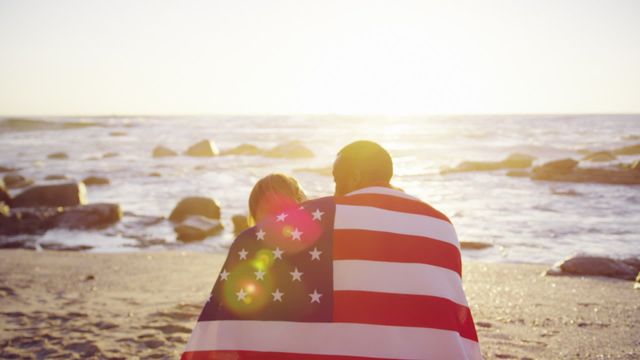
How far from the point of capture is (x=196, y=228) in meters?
13.5

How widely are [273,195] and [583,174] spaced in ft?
79.8

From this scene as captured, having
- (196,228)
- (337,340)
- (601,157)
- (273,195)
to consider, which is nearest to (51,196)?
(196,228)

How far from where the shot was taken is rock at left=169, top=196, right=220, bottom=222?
15102mm

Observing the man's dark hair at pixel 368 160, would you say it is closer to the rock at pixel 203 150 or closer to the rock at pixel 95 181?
the rock at pixel 95 181

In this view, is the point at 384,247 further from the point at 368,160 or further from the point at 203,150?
the point at 203,150

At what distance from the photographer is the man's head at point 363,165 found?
342 cm

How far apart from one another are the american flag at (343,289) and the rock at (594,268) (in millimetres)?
6791

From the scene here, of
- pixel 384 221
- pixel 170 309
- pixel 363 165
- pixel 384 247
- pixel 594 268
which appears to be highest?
pixel 363 165

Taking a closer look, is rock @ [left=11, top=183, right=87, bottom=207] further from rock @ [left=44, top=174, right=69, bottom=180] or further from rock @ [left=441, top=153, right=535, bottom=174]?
rock @ [left=441, top=153, right=535, bottom=174]

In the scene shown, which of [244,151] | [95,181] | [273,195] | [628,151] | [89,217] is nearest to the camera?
[273,195]

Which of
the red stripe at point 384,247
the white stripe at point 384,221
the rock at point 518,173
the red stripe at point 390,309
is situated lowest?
the rock at point 518,173

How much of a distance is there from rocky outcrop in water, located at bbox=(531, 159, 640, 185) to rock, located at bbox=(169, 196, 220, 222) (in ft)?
53.1

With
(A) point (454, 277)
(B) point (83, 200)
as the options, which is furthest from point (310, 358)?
(B) point (83, 200)

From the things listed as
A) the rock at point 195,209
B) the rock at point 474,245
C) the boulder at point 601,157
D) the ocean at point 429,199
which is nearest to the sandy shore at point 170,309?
the rock at point 474,245
